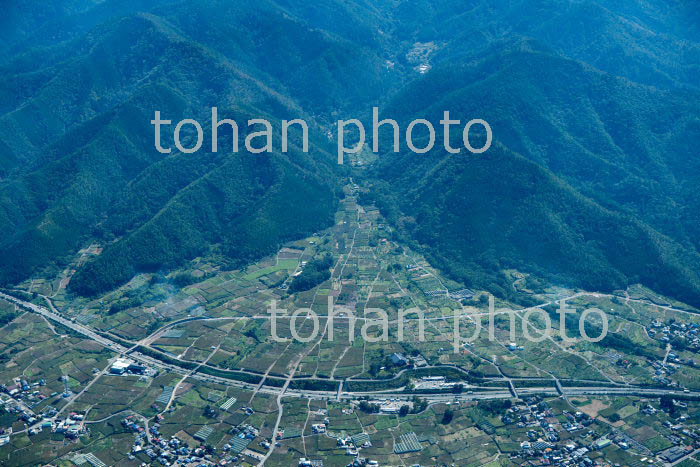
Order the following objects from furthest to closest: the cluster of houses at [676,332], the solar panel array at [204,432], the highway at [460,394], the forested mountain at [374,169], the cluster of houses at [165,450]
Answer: the forested mountain at [374,169], the cluster of houses at [676,332], the highway at [460,394], the solar panel array at [204,432], the cluster of houses at [165,450]

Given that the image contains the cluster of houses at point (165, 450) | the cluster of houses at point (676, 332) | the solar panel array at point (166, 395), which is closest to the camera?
the cluster of houses at point (165, 450)

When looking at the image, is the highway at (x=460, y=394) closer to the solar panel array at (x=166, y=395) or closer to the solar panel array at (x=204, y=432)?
the solar panel array at (x=166, y=395)

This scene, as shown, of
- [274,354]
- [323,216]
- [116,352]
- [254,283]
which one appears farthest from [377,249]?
[116,352]

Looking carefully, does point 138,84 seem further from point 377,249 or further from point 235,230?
point 377,249

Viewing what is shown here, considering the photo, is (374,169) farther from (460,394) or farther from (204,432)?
(204,432)

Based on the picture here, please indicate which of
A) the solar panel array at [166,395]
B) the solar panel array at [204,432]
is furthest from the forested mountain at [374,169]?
the solar panel array at [204,432]

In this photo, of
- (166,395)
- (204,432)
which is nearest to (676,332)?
(204,432)

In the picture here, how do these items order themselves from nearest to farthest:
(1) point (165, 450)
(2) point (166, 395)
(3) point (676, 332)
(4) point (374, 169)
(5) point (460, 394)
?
1. (1) point (165, 450)
2. (2) point (166, 395)
3. (5) point (460, 394)
4. (3) point (676, 332)
5. (4) point (374, 169)

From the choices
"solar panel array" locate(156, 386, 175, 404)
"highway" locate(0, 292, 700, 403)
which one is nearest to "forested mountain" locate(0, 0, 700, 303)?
"highway" locate(0, 292, 700, 403)
